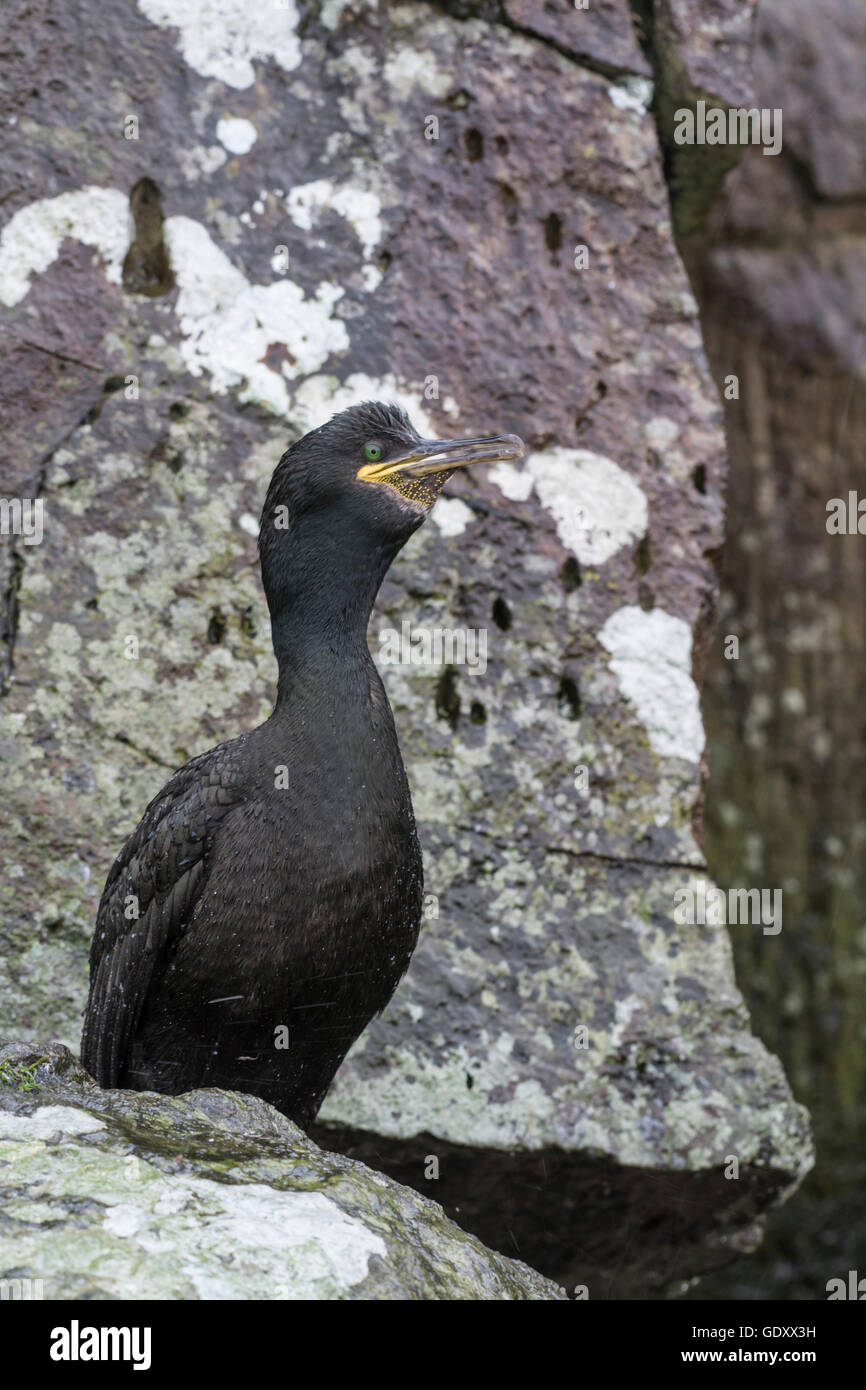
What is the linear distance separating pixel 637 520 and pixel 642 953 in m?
1.32

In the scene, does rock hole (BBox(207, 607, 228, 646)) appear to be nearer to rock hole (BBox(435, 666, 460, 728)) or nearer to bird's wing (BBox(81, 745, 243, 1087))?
rock hole (BBox(435, 666, 460, 728))

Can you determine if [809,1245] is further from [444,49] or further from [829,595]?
[444,49]

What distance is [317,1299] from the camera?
252cm

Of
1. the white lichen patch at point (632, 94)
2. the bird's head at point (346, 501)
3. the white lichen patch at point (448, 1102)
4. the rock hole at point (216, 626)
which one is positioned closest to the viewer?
the bird's head at point (346, 501)

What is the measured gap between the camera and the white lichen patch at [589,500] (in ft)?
15.9

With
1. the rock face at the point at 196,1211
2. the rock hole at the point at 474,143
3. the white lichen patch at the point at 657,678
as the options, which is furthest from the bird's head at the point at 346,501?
the rock hole at the point at 474,143

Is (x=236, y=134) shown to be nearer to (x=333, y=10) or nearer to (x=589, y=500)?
(x=333, y=10)

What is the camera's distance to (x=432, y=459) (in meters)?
3.64

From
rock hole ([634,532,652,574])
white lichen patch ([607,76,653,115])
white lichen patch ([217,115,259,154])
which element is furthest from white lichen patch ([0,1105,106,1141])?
white lichen patch ([607,76,653,115])

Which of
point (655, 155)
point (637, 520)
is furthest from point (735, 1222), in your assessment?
point (655, 155)

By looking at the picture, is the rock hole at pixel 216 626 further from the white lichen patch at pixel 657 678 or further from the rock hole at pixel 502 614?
the white lichen patch at pixel 657 678

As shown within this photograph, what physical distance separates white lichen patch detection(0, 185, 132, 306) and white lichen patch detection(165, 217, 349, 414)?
0.52ft

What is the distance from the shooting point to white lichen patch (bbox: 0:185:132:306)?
4613 millimetres

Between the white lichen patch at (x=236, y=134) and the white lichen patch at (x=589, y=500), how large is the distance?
1280 mm
